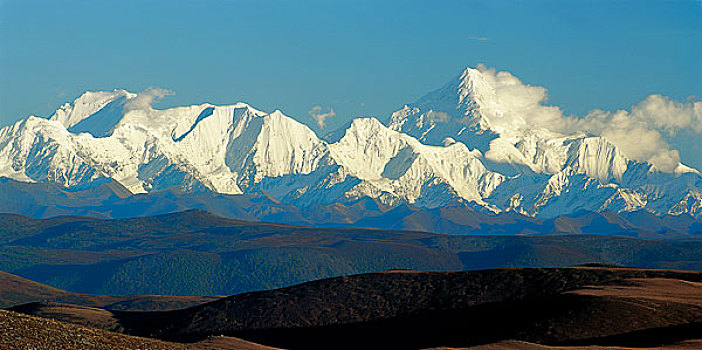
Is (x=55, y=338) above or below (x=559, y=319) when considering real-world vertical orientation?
below

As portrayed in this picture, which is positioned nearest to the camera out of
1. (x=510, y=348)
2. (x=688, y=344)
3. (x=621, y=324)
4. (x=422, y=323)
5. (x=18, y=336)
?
(x=18, y=336)

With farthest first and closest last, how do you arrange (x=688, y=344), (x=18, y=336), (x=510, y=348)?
(x=510, y=348) → (x=688, y=344) → (x=18, y=336)

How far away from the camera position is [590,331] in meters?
145

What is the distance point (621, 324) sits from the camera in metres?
144

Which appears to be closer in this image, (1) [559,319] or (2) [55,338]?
(2) [55,338]

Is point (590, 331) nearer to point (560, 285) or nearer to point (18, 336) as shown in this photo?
point (560, 285)

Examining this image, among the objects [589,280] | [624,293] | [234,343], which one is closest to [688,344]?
[624,293]

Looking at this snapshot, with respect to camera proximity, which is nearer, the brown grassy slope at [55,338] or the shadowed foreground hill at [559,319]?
the brown grassy slope at [55,338]

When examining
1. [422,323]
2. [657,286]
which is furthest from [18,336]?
[657,286]

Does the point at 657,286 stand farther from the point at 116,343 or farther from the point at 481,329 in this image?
the point at 116,343

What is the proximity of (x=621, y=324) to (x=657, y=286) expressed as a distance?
1037 inches

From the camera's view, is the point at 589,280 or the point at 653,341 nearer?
the point at 653,341

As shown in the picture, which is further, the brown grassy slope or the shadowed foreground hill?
the shadowed foreground hill

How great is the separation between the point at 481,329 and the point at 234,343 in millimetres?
40663
